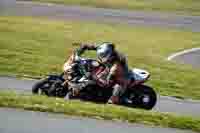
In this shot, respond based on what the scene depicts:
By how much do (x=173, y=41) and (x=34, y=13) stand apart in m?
8.00

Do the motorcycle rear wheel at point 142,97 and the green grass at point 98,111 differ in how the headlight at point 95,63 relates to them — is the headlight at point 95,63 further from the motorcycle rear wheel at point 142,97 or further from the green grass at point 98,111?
the green grass at point 98,111

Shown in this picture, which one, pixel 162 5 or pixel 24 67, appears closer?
pixel 24 67

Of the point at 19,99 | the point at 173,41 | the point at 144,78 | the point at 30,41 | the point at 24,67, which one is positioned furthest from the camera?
the point at 173,41

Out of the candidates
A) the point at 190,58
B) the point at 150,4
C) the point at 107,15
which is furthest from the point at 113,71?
the point at 150,4

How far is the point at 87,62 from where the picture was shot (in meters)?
13.8

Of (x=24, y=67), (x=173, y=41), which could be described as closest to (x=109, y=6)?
(x=173, y=41)

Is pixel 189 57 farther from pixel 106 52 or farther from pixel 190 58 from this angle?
pixel 106 52

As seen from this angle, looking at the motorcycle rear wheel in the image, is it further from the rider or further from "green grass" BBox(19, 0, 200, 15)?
"green grass" BBox(19, 0, 200, 15)

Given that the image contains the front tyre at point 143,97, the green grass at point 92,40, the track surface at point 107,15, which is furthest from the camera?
the track surface at point 107,15

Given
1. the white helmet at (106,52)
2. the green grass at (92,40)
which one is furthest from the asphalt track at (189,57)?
the white helmet at (106,52)

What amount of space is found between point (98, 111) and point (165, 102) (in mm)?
3999

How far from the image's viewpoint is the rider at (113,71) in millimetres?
13602

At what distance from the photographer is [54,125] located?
394 inches

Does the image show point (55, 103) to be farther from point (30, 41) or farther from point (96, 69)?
point (30, 41)
